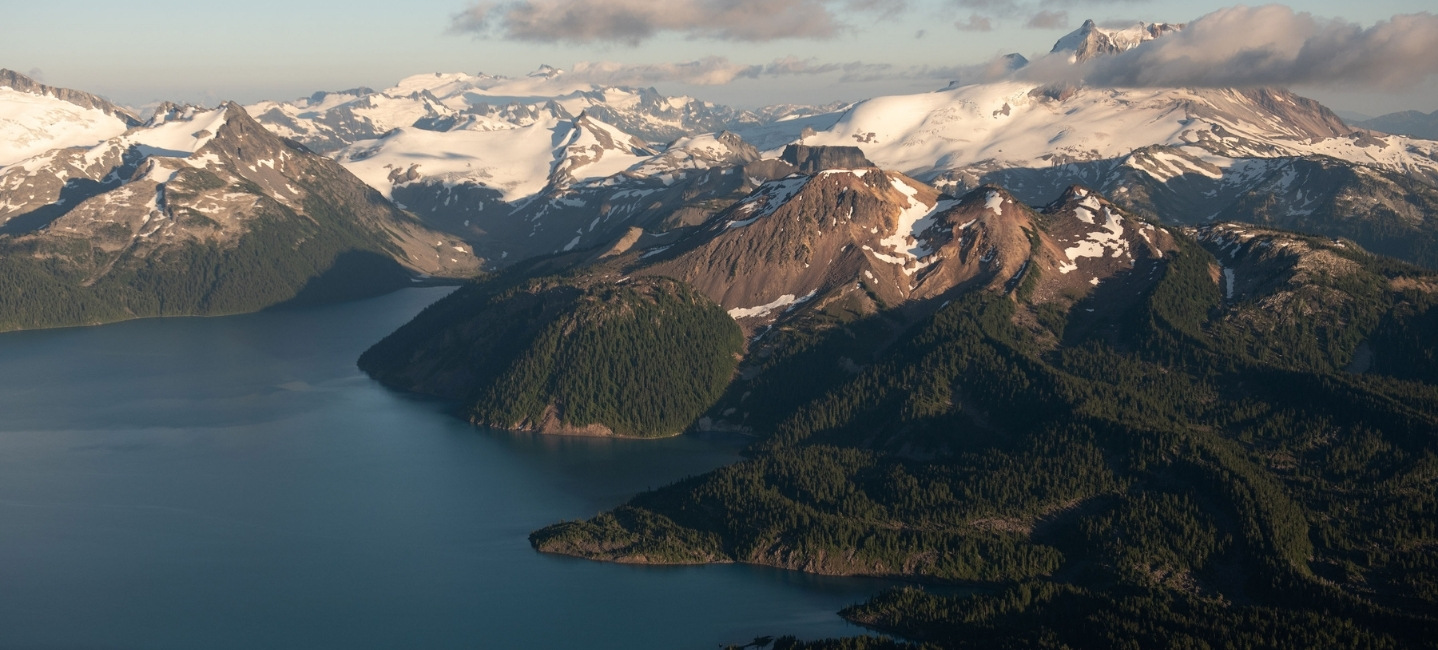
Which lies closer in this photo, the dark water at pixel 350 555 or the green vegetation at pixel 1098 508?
the green vegetation at pixel 1098 508

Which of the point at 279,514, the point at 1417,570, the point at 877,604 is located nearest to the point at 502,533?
the point at 279,514

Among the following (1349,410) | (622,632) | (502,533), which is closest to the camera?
(622,632)

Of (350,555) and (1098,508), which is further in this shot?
(1098,508)

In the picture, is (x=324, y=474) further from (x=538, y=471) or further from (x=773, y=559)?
(x=773, y=559)

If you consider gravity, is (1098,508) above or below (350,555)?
below

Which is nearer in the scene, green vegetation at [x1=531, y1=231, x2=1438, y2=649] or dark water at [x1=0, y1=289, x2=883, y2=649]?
green vegetation at [x1=531, y1=231, x2=1438, y2=649]
